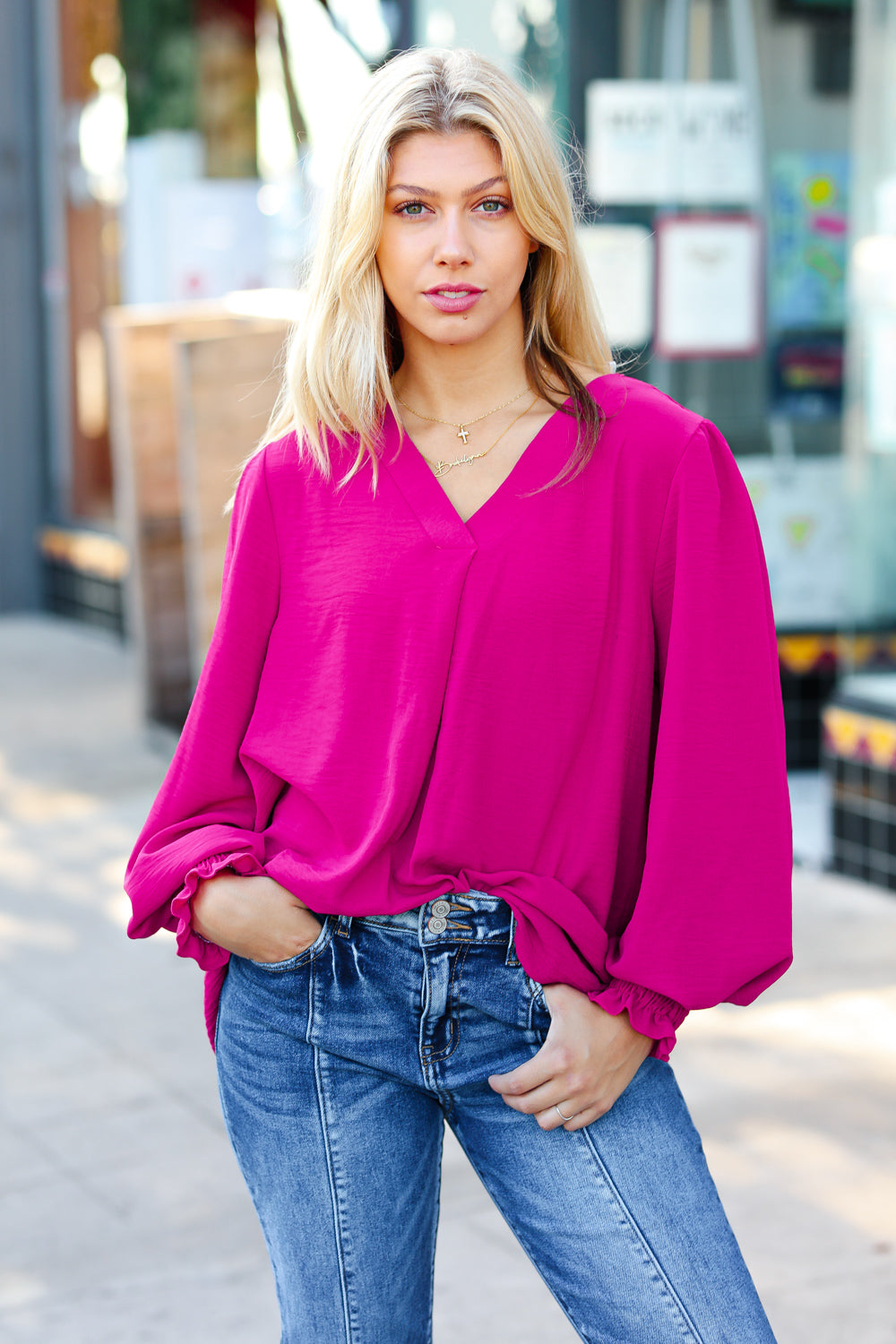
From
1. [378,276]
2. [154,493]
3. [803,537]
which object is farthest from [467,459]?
[154,493]

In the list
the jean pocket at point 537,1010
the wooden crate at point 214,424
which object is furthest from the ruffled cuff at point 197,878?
the wooden crate at point 214,424

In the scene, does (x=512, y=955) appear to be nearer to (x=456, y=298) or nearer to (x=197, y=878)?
(x=197, y=878)

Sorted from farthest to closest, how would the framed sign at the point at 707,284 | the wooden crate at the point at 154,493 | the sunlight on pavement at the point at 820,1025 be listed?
the wooden crate at the point at 154,493 → the framed sign at the point at 707,284 → the sunlight on pavement at the point at 820,1025

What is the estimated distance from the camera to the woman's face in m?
1.60

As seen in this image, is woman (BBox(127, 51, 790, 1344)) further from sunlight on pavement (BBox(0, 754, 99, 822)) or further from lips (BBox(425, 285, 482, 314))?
sunlight on pavement (BBox(0, 754, 99, 822))

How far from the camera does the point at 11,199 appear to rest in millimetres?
10188

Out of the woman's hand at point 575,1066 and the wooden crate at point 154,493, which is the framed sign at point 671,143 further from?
the woman's hand at point 575,1066

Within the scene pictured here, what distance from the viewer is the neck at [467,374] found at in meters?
1.69

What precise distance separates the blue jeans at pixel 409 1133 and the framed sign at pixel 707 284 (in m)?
4.74

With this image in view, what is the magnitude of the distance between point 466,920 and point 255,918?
20 centimetres

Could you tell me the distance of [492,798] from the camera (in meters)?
1.60

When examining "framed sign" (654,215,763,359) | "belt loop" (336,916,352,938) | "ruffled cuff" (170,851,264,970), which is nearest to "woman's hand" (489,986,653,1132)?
"belt loop" (336,916,352,938)

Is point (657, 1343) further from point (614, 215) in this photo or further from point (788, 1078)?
point (614, 215)

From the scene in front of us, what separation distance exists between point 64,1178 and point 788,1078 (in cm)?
151
